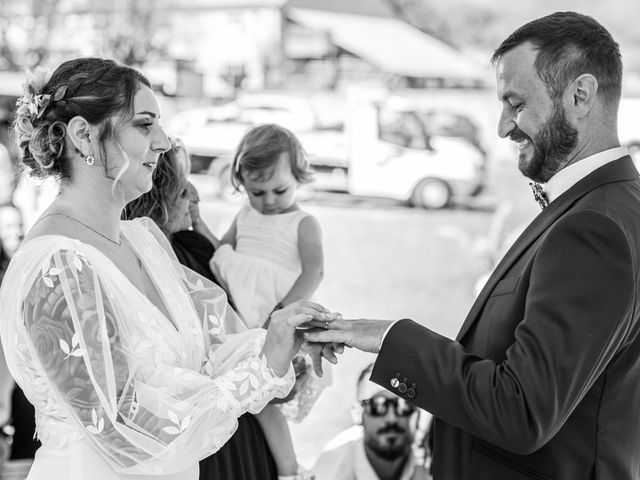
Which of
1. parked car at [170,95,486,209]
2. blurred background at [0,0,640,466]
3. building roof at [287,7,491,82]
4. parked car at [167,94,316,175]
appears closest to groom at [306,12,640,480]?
blurred background at [0,0,640,466]

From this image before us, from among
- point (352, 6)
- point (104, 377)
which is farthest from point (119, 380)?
point (352, 6)

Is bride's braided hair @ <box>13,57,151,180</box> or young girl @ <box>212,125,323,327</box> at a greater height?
bride's braided hair @ <box>13,57,151,180</box>

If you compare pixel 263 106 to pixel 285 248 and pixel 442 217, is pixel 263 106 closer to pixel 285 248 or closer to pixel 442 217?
pixel 442 217

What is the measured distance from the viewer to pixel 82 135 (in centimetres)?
183

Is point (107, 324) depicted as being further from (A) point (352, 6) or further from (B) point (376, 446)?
(A) point (352, 6)


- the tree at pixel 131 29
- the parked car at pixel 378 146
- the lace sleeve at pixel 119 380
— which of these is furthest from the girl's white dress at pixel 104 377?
the tree at pixel 131 29

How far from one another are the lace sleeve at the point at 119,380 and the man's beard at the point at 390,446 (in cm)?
145

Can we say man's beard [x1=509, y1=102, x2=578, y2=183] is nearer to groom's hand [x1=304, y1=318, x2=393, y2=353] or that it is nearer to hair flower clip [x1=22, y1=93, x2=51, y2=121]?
groom's hand [x1=304, y1=318, x2=393, y2=353]

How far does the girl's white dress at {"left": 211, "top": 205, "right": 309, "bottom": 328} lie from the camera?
2.73 metres

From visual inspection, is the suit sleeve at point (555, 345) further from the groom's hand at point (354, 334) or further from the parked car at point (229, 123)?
the parked car at point (229, 123)

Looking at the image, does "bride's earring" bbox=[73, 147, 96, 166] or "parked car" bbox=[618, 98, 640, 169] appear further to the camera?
"parked car" bbox=[618, 98, 640, 169]

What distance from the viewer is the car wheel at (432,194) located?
1084 cm

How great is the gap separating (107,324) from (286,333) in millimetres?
423

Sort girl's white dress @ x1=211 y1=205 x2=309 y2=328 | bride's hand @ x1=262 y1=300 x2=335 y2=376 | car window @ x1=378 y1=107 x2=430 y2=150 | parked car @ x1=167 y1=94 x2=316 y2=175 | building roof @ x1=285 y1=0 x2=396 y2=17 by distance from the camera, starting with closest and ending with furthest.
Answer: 1. bride's hand @ x1=262 y1=300 x2=335 y2=376
2. girl's white dress @ x1=211 y1=205 x2=309 y2=328
3. car window @ x1=378 y1=107 x2=430 y2=150
4. parked car @ x1=167 y1=94 x2=316 y2=175
5. building roof @ x1=285 y1=0 x2=396 y2=17
